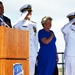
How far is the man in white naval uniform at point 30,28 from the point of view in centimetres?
583

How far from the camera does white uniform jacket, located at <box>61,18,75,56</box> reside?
6.36 m

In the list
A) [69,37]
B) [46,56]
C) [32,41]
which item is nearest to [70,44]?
[69,37]

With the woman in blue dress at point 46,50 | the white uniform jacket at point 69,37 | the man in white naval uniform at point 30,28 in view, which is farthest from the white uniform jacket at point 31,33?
the white uniform jacket at point 69,37

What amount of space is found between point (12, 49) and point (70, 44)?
9.58ft

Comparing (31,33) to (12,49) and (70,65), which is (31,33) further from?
(12,49)

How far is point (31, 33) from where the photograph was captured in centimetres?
604

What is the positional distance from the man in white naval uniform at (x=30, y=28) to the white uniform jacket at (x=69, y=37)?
22.7 inches

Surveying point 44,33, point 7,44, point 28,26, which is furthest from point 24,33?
point 44,33

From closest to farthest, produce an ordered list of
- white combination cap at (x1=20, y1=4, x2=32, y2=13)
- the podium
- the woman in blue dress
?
the podium < white combination cap at (x1=20, y1=4, x2=32, y2=13) < the woman in blue dress

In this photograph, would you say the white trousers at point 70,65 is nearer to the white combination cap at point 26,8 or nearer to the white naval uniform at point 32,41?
the white naval uniform at point 32,41

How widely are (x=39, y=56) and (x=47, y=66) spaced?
0.76 feet

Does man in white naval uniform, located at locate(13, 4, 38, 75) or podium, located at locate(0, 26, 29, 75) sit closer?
podium, located at locate(0, 26, 29, 75)

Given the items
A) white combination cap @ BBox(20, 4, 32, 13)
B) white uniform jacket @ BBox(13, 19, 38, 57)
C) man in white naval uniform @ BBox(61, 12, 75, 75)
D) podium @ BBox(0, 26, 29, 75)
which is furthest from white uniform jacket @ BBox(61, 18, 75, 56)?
podium @ BBox(0, 26, 29, 75)

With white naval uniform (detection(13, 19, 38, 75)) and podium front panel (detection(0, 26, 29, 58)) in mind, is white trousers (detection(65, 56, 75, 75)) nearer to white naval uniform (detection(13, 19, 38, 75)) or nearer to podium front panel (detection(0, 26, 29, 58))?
white naval uniform (detection(13, 19, 38, 75))
